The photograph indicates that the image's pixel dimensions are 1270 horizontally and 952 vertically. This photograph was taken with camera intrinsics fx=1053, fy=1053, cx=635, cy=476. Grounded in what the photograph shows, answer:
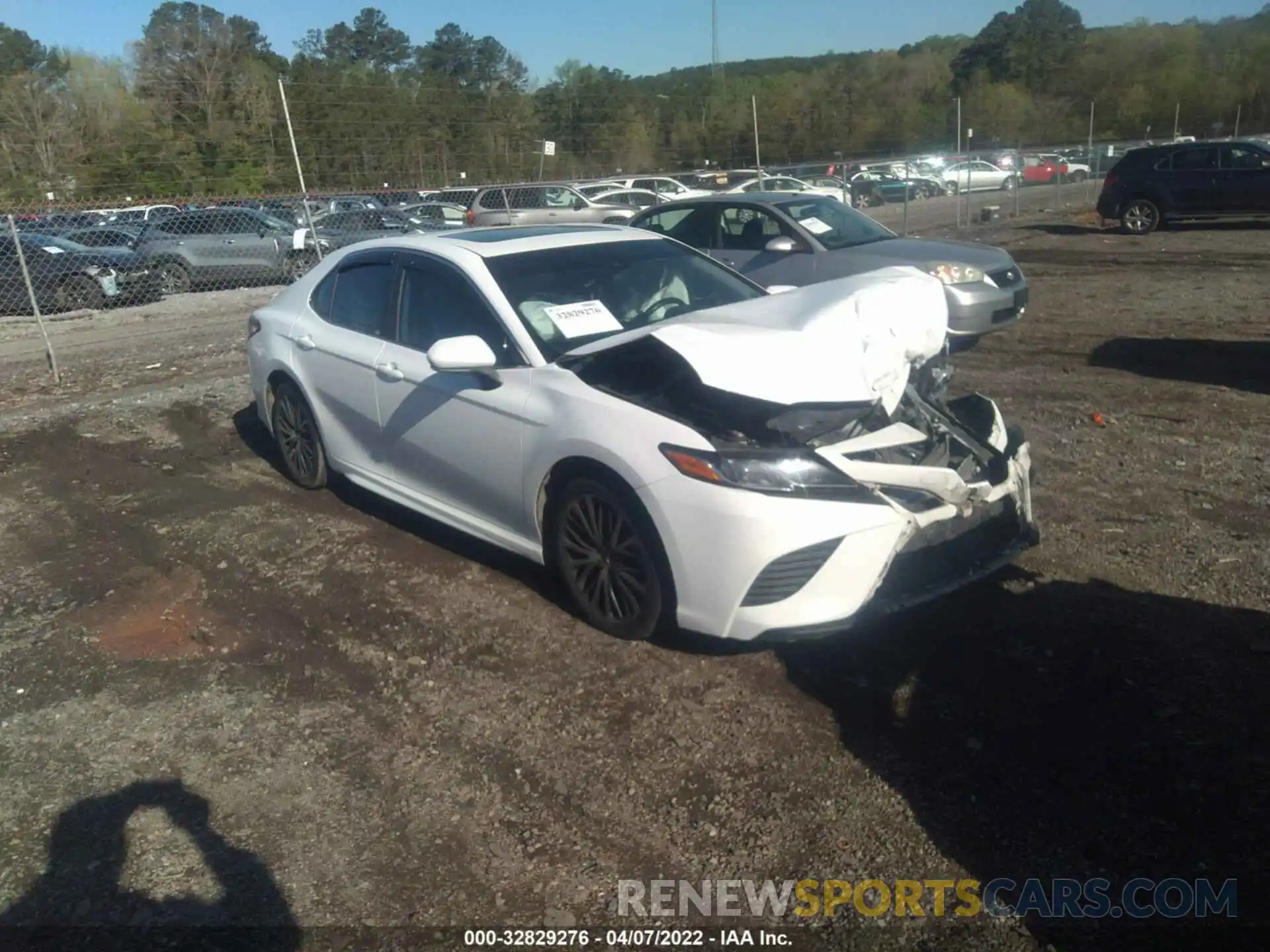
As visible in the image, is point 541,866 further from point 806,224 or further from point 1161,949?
point 806,224

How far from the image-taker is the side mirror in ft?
14.6

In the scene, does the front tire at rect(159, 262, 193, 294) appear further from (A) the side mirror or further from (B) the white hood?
(B) the white hood

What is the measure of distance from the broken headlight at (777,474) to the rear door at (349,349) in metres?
2.26

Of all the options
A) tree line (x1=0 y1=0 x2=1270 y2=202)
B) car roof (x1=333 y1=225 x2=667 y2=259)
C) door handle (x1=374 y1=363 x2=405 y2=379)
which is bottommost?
door handle (x1=374 y1=363 x2=405 y2=379)

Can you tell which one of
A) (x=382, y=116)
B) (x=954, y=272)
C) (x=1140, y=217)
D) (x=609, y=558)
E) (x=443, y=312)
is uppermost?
(x=382, y=116)

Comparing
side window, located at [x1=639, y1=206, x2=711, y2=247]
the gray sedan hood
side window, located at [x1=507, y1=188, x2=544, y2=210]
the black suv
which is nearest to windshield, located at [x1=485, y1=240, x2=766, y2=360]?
the gray sedan hood

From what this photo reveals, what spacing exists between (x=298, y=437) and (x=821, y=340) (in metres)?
3.59

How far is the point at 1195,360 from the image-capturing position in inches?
343

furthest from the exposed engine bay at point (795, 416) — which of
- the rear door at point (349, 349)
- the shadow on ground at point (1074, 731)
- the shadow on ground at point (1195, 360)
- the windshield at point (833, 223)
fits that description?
the windshield at point (833, 223)

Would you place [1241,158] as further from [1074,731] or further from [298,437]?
[1074,731]

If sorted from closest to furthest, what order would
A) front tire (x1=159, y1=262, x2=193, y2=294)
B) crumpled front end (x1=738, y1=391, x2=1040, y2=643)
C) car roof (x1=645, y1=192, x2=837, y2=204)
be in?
crumpled front end (x1=738, y1=391, x2=1040, y2=643), car roof (x1=645, y1=192, x2=837, y2=204), front tire (x1=159, y1=262, x2=193, y2=294)

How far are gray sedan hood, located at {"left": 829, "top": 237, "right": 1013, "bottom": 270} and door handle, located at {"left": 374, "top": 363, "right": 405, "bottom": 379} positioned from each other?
5.41 metres


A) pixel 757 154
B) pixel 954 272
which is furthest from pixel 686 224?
pixel 757 154

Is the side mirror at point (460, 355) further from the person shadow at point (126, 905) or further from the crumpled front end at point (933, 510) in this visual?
the person shadow at point (126, 905)
